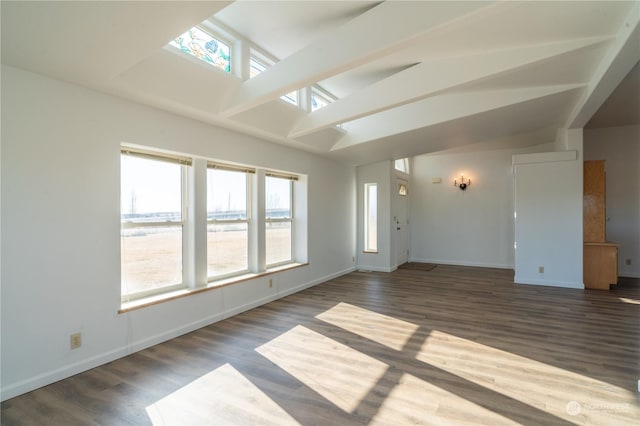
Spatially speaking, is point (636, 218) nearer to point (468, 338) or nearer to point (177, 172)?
point (468, 338)

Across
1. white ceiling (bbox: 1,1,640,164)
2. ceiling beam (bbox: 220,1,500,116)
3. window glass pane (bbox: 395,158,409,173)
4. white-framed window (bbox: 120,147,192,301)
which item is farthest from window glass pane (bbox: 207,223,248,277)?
window glass pane (bbox: 395,158,409,173)

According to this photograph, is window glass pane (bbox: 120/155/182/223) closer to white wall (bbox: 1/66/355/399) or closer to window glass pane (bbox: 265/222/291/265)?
white wall (bbox: 1/66/355/399)

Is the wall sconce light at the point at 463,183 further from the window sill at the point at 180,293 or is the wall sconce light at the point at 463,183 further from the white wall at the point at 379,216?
the window sill at the point at 180,293

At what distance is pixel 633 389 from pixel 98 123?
15.3 ft

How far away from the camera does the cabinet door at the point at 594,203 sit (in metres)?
5.57

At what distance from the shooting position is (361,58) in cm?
250

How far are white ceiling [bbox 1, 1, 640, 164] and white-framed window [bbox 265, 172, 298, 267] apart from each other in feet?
2.27

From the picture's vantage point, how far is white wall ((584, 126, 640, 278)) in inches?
252

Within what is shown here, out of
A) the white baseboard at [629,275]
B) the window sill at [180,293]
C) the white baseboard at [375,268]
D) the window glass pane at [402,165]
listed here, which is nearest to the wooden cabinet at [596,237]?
the white baseboard at [629,275]

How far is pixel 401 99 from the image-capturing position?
11.9 ft

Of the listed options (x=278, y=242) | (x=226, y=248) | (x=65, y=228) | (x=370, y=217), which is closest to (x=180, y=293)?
(x=226, y=248)

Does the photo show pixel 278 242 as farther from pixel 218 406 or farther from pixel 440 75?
pixel 440 75

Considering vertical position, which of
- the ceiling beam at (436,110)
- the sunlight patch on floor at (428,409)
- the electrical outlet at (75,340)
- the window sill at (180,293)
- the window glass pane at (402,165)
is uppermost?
the ceiling beam at (436,110)

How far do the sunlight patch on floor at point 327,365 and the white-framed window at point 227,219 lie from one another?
53.6 inches
